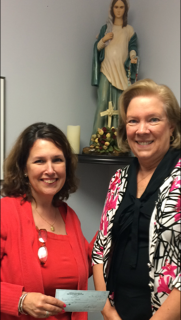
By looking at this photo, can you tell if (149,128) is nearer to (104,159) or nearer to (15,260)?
(104,159)

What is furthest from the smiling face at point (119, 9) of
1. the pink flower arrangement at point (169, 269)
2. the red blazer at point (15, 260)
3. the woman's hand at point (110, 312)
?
the woman's hand at point (110, 312)

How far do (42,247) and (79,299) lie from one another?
0.20 m

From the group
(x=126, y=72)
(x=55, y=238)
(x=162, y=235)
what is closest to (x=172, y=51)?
(x=126, y=72)

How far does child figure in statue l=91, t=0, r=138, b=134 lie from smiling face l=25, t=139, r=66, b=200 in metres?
0.53

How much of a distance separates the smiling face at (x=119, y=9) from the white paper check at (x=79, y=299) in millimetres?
1252

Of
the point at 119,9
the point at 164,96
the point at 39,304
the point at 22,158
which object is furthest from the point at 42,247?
the point at 119,9

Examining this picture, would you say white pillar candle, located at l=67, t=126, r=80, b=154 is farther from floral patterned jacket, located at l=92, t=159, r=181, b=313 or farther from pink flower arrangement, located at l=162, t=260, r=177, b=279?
pink flower arrangement, located at l=162, t=260, r=177, b=279

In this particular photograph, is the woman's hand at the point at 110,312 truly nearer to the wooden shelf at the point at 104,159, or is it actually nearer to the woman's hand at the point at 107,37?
the wooden shelf at the point at 104,159

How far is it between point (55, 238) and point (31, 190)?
19cm

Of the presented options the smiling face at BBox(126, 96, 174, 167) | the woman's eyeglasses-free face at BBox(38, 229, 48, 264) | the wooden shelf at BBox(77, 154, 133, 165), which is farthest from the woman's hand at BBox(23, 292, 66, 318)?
the wooden shelf at BBox(77, 154, 133, 165)

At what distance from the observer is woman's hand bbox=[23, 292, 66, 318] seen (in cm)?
104

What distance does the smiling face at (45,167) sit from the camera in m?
1.12

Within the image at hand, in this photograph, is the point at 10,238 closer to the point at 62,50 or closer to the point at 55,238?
the point at 55,238

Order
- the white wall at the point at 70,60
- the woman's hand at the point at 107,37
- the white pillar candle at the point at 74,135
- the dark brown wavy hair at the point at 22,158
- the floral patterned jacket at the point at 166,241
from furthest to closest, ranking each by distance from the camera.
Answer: the woman's hand at the point at 107,37, the white pillar candle at the point at 74,135, the white wall at the point at 70,60, the dark brown wavy hair at the point at 22,158, the floral patterned jacket at the point at 166,241
